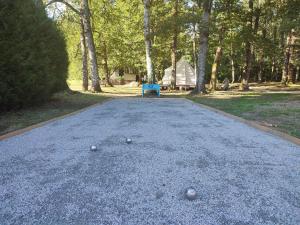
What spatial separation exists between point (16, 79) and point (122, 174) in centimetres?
628

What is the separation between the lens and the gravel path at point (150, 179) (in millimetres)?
2203

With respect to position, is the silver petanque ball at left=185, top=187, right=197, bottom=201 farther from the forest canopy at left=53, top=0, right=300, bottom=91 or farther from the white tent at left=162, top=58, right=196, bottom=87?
the white tent at left=162, top=58, right=196, bottom=87

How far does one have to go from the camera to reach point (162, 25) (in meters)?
15.9

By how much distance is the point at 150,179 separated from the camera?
9.69 feet

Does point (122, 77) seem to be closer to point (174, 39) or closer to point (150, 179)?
point (174, 39)

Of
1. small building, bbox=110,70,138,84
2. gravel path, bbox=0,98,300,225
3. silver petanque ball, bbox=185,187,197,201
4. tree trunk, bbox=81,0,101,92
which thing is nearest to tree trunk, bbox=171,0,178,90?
tree trunk, bbox=81,0,101,92

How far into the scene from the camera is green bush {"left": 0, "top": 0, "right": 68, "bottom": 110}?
7582 mm

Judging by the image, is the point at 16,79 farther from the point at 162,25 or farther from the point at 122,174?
the point at 162,25

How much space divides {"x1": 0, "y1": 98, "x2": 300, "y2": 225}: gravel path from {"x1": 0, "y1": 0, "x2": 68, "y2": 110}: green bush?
3452 millimetres

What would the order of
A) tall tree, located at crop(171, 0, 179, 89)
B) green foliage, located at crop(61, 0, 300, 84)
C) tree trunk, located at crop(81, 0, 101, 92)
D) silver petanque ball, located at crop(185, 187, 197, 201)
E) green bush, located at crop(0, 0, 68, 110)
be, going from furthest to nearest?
tree trunk, located at crop(81, 0, 101, 92) → green foliage, located at crop(61, 0, 300, 84) → tall tree, located at crop(171, 0, 179, 89) → green bush, located at crop(0, 0, 68, 110) → silver petanque ball, located at crop(185, 187, 197, 201)

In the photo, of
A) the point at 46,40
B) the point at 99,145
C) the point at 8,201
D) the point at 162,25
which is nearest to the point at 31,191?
the point at 8,201

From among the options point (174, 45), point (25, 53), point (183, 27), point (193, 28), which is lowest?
point (25, 53)

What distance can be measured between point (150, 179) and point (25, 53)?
6.98 metres

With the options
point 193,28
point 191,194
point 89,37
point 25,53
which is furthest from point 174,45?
point 191,194
